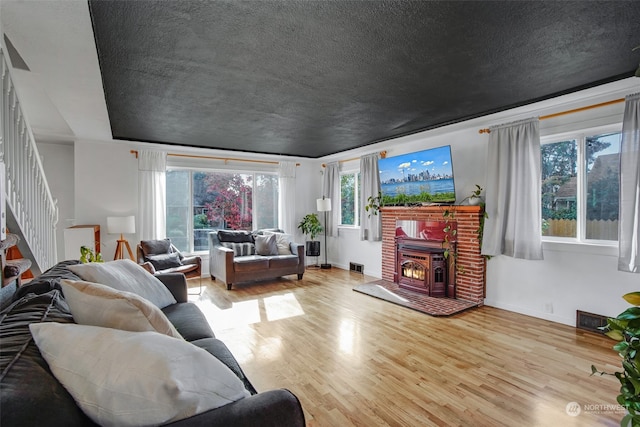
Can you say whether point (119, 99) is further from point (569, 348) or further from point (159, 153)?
point (569, 348)

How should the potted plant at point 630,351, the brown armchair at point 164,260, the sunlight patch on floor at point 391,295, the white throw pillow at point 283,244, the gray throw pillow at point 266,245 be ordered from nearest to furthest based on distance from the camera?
the potted plant at point 630,351, the sunlight patch on floor at point 391,295, the brown armchair at point 164,260, the gray throw pillow at point 266,245, the white throw pillow at point 283,244

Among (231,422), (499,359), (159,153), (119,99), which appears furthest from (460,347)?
(159,153)

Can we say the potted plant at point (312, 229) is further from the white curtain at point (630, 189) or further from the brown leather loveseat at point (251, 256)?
the white curtain at point (630, 189)

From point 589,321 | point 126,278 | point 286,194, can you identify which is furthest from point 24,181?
point 589,321

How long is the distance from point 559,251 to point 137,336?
3979mm

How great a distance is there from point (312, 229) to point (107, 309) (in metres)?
5.58

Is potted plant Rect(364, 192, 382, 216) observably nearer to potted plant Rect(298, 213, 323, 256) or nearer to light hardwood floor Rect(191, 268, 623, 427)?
potted plant Rect(298, 213, 323, 256)

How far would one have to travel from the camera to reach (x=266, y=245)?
17.8 ft

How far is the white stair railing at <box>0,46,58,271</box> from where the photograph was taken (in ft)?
7.29

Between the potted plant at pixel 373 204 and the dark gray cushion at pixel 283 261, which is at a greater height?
the potted plant at pixel 373 204

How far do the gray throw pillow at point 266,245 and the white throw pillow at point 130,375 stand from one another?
14.7 feet

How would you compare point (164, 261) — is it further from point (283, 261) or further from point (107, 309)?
point (107, 309)

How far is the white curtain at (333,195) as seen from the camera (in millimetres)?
6582

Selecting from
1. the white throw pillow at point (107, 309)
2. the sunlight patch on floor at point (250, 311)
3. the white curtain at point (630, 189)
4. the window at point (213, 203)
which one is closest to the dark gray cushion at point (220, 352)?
the white throw pillow at point (107, 309)
